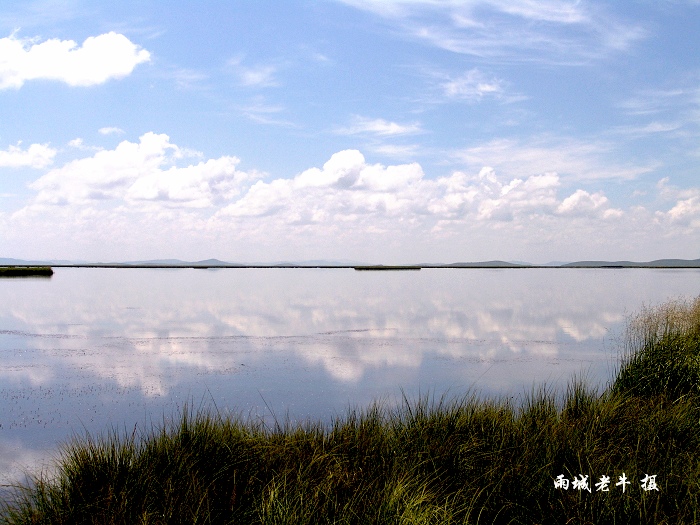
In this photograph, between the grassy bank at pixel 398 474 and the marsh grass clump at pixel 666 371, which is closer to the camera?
the grassy bank at pixel 398 474

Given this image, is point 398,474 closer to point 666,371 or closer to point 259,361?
point 666,371

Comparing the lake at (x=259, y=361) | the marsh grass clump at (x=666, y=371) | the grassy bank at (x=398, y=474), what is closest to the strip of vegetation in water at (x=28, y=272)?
the lake at (x=259, y=361)

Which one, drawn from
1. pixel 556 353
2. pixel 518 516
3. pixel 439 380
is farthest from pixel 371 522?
pixel 556 353

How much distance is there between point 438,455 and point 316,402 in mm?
7269

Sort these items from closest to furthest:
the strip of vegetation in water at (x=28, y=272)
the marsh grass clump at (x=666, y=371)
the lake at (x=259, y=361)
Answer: the marsh grass clump at (x=666, y=371) < the lake at (x=259, y=361) < the strip of vegetation in water at (x=28, y=272)

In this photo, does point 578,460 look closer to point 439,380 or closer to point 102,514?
point 102,514

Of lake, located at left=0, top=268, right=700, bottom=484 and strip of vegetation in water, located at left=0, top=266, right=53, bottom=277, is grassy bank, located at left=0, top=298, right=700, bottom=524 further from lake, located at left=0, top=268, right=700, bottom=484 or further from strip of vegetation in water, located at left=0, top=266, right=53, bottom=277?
strip of vegetation in water, located at left=0, top=266, right=53, bottom=277

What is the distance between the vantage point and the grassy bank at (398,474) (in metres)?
6.43

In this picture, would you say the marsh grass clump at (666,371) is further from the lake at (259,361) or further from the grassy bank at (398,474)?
the grassy bank at (398,474)

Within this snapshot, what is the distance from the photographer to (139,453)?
26.0 feet

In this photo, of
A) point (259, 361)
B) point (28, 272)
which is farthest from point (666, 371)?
point (28, 272)

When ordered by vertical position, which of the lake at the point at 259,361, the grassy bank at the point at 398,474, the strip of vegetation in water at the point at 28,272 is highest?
the strip of vegetation in water at the point at 28,272

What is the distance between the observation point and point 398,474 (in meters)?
7.58

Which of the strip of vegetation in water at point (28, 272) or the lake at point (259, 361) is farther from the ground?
the strip of vegetation in water at point (28, 272)
